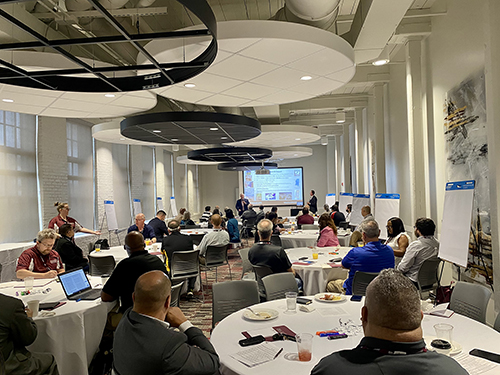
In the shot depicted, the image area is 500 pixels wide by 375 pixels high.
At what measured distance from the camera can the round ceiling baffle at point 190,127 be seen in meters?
6.96

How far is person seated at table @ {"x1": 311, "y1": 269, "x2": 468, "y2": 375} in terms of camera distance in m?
1.33

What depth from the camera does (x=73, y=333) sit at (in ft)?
10.9

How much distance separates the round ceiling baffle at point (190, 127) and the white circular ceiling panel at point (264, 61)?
0.66m

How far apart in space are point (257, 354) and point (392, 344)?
42.0 inches

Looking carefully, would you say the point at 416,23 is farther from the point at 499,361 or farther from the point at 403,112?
the point at 499,361

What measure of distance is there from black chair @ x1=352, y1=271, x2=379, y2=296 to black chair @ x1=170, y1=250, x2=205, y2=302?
2984mm

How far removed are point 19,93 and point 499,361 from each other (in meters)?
6.27

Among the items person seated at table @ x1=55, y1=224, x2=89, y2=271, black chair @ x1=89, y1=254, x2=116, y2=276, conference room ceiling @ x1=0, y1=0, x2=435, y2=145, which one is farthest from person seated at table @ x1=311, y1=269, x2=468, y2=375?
person seated at table @ x1=55, y1=224, x2=89, y2=271

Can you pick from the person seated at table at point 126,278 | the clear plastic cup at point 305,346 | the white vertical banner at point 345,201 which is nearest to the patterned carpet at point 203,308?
the person seated at table at point 126,278

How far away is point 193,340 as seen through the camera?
7.18 feet

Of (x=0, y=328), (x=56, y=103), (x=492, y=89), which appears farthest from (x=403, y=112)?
(x=0, y=328)

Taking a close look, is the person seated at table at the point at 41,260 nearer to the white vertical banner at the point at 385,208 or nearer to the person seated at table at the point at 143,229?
the person seated at table at the point at 143,229

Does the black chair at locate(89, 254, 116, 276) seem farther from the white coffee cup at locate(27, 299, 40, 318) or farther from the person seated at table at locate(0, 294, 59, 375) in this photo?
the person seated at table at locate(0, 294, 59, 375)

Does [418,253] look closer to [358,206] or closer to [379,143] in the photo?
[379,143]
